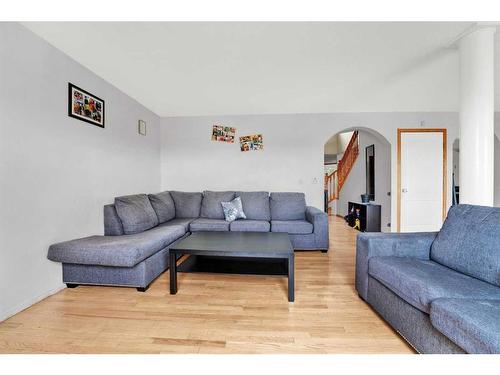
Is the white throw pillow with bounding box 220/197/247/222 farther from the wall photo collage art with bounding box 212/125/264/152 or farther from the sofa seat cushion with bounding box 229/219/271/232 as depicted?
the wall photo collage art with bounding box 212/125/264/152

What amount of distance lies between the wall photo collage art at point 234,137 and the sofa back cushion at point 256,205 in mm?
945

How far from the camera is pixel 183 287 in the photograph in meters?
2.01

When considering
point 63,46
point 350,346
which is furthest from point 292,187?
point 63,46

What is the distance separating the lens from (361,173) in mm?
5449

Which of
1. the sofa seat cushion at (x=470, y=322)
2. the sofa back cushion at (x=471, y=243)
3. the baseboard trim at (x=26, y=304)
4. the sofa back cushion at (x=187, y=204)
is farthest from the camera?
the sofa back cushion at (x=187, y=204)

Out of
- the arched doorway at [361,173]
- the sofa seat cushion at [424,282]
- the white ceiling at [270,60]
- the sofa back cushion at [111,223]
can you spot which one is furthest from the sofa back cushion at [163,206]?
the arched doorway at [361,173]

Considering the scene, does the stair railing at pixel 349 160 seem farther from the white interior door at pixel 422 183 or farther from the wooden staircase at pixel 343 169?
the white interior door at pixel 422 183

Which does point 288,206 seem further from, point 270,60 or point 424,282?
point 424,282

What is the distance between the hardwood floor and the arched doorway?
273 cm

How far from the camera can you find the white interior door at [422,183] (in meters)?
3.70

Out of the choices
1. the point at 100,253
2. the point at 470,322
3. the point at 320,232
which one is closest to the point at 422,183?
the point at 320,232
